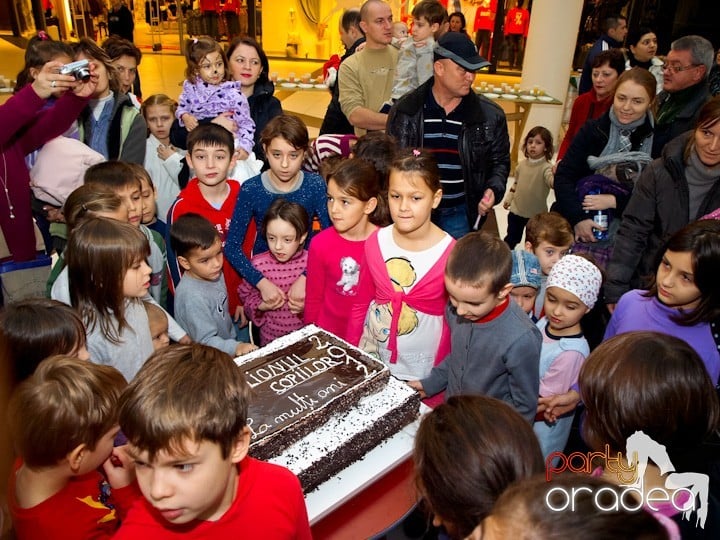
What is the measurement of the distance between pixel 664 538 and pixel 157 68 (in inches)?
524

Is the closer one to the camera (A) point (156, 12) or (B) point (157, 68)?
(B) point (157, 68)

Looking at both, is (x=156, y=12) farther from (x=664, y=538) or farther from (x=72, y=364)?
(x=664, y=538)

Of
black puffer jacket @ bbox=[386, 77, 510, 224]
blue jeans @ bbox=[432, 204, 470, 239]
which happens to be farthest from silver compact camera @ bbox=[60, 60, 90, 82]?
blue jeans @ bbox=[432, 204, 470, 239]

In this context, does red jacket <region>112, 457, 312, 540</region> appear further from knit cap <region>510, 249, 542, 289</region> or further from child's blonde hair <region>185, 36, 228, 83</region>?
child's blonde hair <region>185, 36, 228, 83</region>

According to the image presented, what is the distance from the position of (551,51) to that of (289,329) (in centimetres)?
653

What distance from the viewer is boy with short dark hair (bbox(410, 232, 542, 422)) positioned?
1857 mm

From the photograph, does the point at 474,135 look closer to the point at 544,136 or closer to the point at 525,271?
the point at 525,271

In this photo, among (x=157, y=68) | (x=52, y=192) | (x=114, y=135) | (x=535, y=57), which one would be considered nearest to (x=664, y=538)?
(x=52, y=192)

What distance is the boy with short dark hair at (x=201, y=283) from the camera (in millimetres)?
2469

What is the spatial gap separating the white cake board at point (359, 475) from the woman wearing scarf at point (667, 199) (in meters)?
1.54

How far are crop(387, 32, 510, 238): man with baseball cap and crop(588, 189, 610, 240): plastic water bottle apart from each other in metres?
0.55

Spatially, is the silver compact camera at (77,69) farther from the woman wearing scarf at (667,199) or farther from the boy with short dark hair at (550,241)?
the woman wearing scarf at (667,199)

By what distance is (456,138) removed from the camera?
3162mm

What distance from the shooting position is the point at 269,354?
71.8 inches
